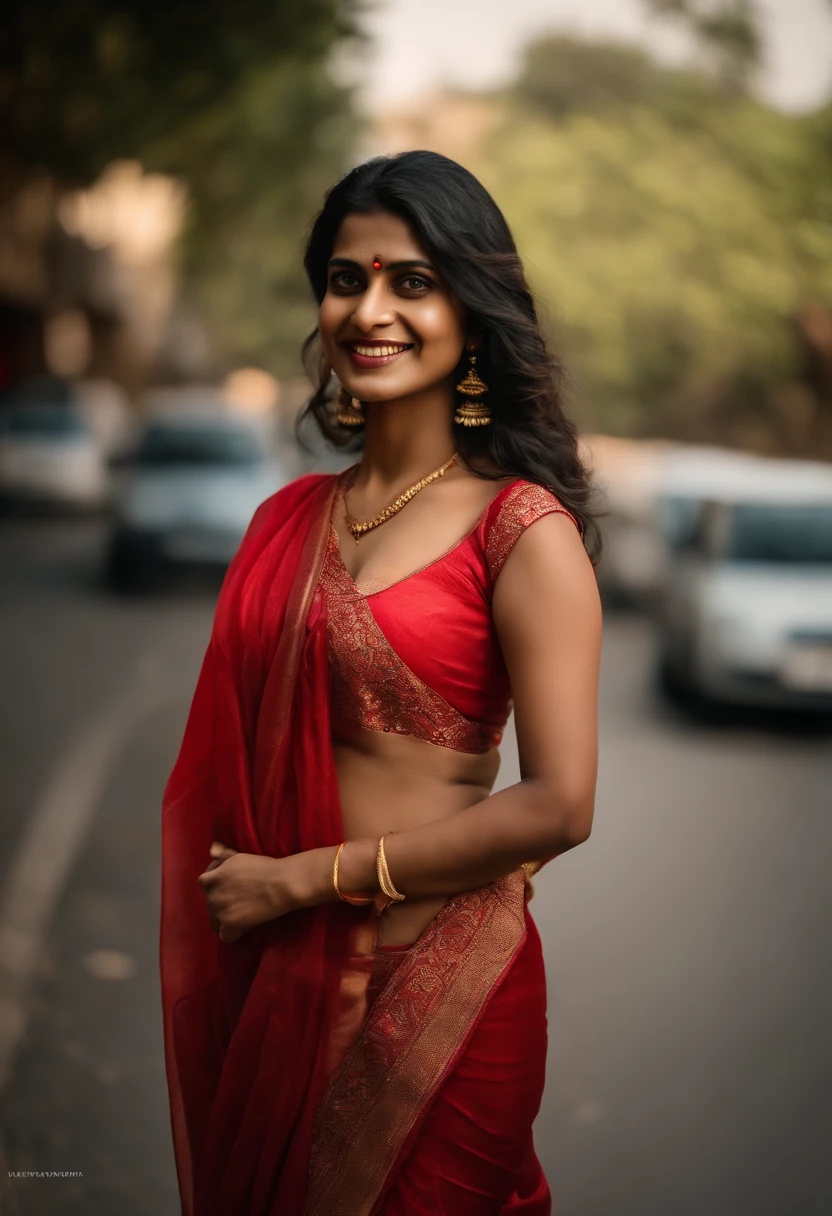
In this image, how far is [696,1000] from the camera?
4504 mm

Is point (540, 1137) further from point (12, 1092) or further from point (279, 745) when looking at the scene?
point (279, 745)

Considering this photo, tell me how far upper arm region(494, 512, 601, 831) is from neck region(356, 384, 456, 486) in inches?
11.2

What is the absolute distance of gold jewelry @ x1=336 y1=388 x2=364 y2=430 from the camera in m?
2.33

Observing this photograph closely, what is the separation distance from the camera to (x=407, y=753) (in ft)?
6.60

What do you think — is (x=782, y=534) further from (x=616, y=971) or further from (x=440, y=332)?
(x=440, y=332)

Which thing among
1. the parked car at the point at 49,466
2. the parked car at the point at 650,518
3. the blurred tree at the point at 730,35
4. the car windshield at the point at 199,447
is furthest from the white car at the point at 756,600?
the blurred tree at the point at 730,35

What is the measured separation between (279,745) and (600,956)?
10.2ft

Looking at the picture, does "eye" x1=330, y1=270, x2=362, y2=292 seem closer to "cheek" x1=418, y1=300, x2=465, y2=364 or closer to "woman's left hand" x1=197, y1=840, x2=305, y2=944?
"cheek" x1=418, y1=300, x2=465, y2=364

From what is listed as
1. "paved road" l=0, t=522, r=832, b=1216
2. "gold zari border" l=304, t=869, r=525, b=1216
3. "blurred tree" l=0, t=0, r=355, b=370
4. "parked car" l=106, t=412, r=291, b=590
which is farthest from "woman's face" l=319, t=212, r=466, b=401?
"blurred tree" l=0, t=0, r=355, b=370

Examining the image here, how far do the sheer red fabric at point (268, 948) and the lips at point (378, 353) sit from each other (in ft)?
0.92

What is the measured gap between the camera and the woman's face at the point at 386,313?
1.94 metres

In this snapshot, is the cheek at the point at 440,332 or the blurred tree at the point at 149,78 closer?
the cheek at the point at 440,332

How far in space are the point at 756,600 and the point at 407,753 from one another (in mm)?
6993

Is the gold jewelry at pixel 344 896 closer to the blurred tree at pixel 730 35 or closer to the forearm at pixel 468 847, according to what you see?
the forearm at pixel 468 847
